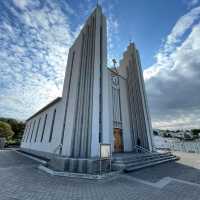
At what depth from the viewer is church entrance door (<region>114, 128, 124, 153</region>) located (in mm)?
11336

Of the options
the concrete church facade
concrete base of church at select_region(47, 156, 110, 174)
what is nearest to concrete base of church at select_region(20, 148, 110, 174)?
concrete base of church at select_region(47, 156, 110, 174)

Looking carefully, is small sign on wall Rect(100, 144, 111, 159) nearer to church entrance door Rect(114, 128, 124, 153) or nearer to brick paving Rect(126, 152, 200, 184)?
brick paving Rect(126, 152, 200, 184)

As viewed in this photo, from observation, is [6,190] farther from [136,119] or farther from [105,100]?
[136,119]

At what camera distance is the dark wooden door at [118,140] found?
11.3 meters

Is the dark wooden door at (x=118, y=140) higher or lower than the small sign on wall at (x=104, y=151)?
higher

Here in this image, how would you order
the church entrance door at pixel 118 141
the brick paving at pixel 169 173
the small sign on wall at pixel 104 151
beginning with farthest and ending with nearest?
1. the church entrance door at pixel 118 141
2. the small sign on wall at pixel 104 151
3. the brick paving at pixel 169 173

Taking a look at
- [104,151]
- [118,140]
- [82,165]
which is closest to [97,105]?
[104,151]

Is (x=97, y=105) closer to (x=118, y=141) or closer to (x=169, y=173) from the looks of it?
(x=169, y=173)

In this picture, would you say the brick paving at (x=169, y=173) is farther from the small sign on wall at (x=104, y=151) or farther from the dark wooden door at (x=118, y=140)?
the dark wooden door at (x=118, y=140)

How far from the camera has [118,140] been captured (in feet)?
38.5

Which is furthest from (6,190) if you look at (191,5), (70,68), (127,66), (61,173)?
(127,66)

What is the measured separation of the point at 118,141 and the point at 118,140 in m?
0.09

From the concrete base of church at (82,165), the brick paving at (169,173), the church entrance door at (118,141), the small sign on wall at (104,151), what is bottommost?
the brick paving at (169,173)

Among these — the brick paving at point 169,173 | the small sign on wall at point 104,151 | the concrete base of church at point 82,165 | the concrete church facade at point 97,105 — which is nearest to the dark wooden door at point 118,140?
the concrete church facade at point 97,105
